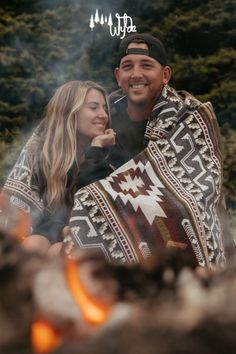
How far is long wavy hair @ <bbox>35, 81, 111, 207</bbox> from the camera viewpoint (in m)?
4.72

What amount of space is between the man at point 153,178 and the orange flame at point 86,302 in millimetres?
2235

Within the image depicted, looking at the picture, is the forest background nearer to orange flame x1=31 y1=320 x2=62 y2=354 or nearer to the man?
the man

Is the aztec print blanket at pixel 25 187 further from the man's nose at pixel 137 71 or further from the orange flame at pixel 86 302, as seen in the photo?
the orange flame at pixel 86 302

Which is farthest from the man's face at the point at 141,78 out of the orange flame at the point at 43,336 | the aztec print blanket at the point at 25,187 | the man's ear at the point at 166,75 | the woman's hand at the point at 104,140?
the orange flame at the point at 43,336

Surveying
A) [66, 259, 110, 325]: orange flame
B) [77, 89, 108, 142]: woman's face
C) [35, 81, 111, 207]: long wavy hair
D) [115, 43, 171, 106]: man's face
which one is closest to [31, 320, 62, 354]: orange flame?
[66, 259, 110, 325]: orange flame

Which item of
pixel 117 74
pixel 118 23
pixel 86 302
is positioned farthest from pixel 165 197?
pixel 86 302

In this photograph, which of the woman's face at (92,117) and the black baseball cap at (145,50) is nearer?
the woman's face at (92,117)

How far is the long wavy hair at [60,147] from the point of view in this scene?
186 inches

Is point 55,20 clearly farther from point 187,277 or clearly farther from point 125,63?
point 187,277

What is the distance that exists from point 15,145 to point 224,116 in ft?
5.38

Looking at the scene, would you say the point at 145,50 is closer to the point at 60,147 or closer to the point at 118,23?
the point at 118,23

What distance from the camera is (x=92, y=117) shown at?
4805 mm

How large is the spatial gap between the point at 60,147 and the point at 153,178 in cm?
55

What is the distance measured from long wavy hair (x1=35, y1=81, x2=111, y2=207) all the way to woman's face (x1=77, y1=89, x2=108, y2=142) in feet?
0.08
